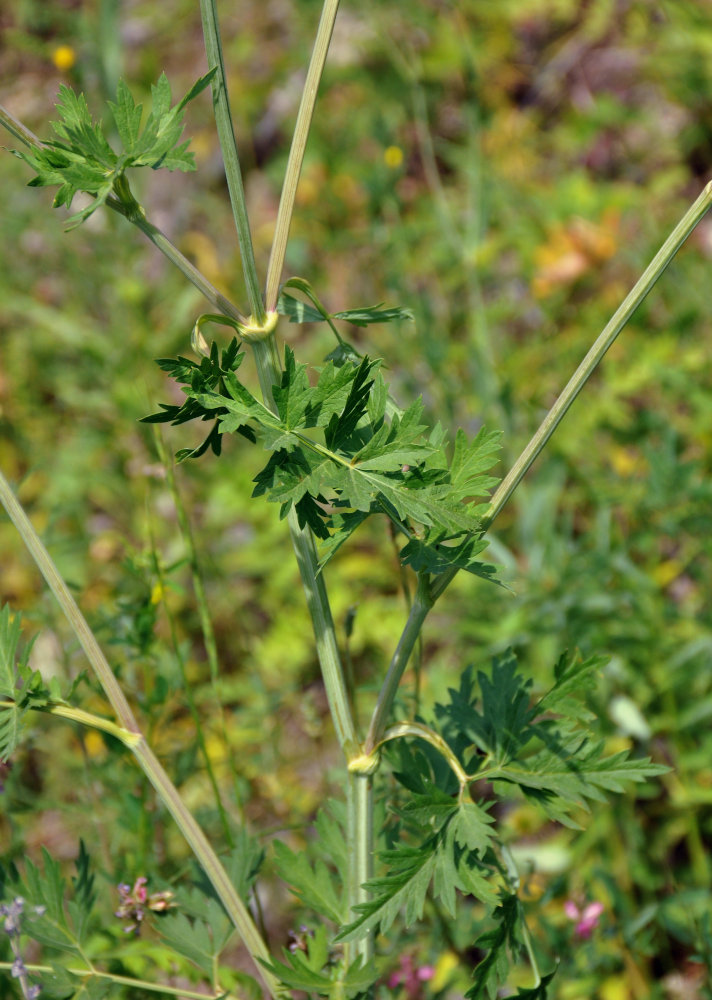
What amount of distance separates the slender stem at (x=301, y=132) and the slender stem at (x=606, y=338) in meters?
0.31

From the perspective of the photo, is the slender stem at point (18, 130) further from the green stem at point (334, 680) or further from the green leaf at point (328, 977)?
the green leaf at point (328, 977)

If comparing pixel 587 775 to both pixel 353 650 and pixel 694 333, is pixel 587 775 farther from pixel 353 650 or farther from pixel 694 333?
pixel 694 333

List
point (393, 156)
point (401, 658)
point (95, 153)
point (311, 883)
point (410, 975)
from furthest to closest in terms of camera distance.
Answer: point (393, 156)
point (410, 975)
point (311, 883)
point (401, 658)
point (95, 153)

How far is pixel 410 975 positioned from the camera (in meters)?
1.37

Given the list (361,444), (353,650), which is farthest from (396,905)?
(353,650)

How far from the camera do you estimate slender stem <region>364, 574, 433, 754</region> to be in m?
0.92

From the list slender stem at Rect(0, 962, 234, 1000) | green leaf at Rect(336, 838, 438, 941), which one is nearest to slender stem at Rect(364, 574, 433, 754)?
green leaf at Rect(336, 838, 438, 941)

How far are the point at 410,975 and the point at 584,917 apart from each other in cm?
30

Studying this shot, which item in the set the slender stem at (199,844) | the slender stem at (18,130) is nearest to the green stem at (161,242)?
the slender stem at (18,130)

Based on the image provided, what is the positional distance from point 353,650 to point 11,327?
207 cm

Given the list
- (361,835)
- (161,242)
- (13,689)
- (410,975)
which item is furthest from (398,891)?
(161,242)

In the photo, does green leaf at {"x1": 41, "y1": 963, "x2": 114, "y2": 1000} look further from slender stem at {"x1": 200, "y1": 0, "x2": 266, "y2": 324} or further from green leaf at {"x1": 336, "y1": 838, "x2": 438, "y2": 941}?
slender stem at {"x1": 200, "y1": 0, "x2": 266, "y2": 324}

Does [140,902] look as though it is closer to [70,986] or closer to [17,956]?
[70,986]

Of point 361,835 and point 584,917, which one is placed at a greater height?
point 361,835
